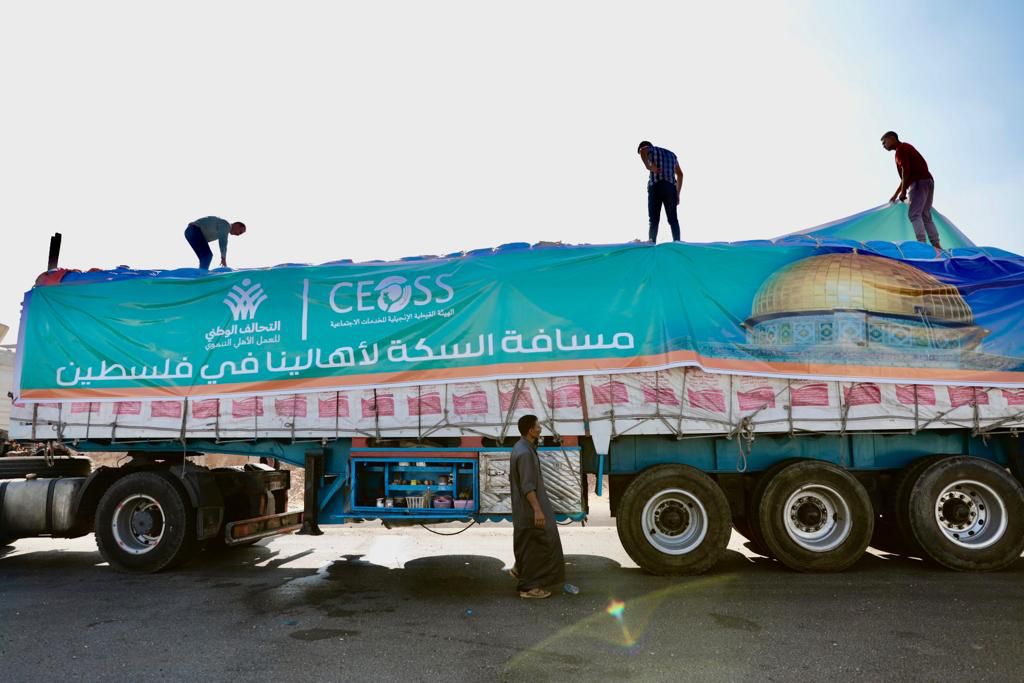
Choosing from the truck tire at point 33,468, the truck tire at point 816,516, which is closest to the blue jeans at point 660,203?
the truck tire at point 816,516

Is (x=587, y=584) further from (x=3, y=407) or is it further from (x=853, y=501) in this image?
(x=3, y=407)

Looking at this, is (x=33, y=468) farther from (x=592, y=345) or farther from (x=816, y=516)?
(x=816, y=516)

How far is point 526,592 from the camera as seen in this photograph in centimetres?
612

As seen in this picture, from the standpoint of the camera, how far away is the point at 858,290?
723 cm

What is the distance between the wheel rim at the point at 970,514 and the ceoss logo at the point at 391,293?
5879 mm

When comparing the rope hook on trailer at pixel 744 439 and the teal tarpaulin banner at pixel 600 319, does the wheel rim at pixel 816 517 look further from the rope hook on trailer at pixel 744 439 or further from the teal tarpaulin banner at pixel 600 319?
the teal tarpaulin banner at pixel 600 319

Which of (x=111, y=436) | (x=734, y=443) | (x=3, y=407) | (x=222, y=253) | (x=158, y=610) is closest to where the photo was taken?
(x=158, y=610)

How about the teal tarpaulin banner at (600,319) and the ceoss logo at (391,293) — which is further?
the ceoss logo at (391,293)

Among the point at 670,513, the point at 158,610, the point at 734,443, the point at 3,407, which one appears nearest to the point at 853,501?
the point at 734,443

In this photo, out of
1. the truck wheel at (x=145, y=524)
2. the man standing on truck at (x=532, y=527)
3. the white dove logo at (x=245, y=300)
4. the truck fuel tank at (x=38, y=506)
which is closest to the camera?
the man standing on truck at (x=532, y=527)

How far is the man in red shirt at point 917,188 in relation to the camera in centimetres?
891

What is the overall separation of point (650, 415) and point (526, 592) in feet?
7.37

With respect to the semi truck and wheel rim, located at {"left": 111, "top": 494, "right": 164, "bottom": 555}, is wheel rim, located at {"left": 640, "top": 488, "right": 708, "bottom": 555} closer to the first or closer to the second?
the semi truck

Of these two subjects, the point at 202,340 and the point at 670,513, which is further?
the point at 202,340
